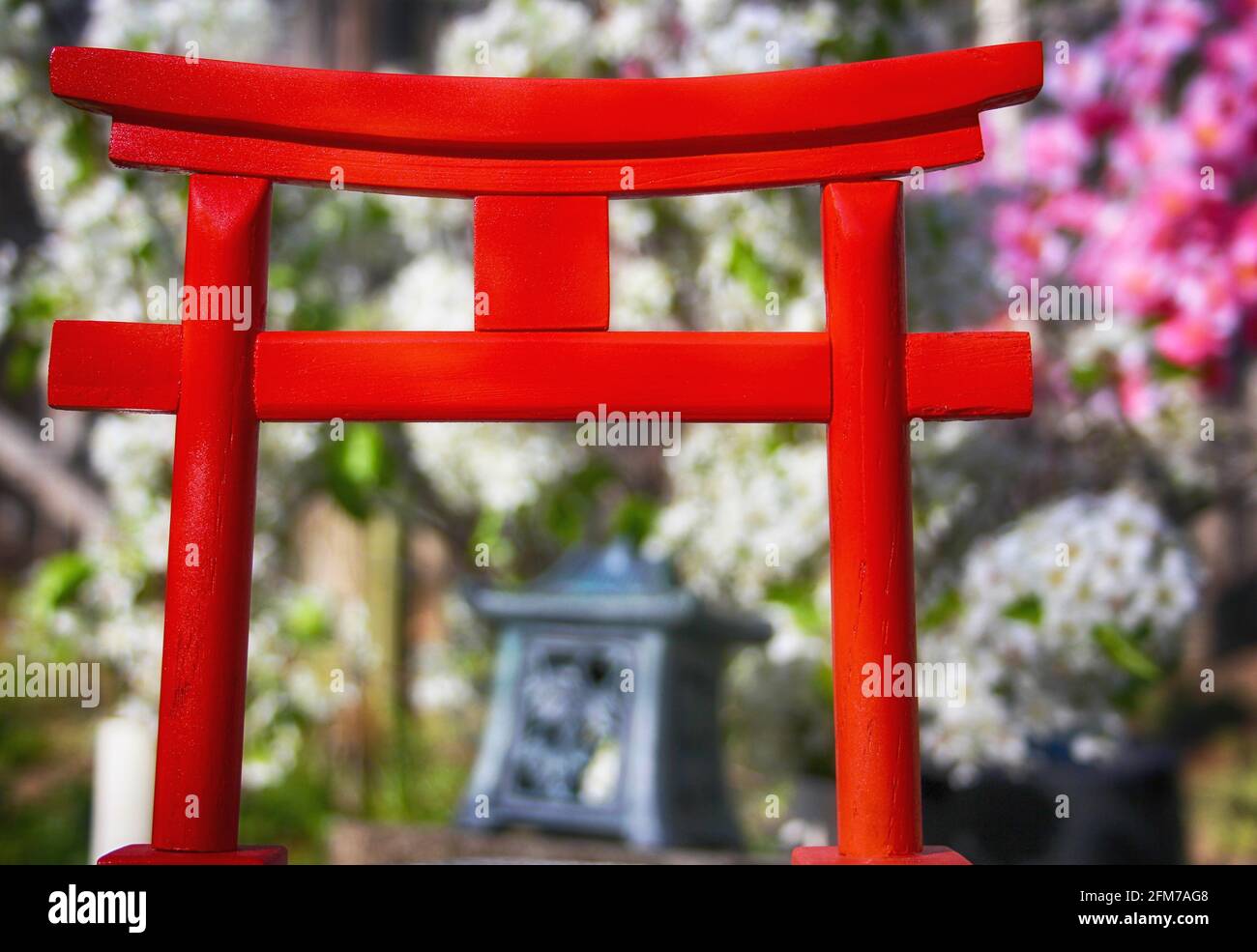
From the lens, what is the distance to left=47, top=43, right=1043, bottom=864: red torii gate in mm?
1078

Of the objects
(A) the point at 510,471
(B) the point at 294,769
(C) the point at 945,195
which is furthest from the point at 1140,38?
(B) the point at 294,769

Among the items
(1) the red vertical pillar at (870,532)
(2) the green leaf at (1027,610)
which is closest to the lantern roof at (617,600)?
(2) the green leaf at (1027,610)

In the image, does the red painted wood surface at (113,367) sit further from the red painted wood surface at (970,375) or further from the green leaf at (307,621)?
the green leaf at (307,621)

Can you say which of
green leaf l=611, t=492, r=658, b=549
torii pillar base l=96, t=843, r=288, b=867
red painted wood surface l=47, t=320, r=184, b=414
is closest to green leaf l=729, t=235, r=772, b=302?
green leaf l=611, t=492, r=658, b=549

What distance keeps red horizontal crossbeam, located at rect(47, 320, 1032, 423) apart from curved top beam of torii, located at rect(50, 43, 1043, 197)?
0.55 ft

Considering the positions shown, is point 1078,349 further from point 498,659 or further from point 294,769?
point 294,769

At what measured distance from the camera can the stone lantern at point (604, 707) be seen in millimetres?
1918

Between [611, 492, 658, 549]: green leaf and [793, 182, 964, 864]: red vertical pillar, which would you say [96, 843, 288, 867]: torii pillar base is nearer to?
[793, 182, 964, 864]: red vertical pillar

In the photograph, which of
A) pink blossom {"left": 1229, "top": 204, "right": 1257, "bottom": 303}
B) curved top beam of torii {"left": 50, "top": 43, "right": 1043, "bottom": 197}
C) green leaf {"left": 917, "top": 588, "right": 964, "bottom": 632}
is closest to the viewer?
curved top beam of torii {"left": 50, "top": 43, "right": 1043, "bottom": 197}

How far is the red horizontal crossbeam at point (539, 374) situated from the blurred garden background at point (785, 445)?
83 cm

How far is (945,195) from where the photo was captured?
86.1 inches

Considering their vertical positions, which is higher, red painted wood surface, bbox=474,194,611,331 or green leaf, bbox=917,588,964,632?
red painted wood surface, bbox=474,194,611,331

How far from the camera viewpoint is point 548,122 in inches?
44.1

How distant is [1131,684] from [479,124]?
159 centimetres
